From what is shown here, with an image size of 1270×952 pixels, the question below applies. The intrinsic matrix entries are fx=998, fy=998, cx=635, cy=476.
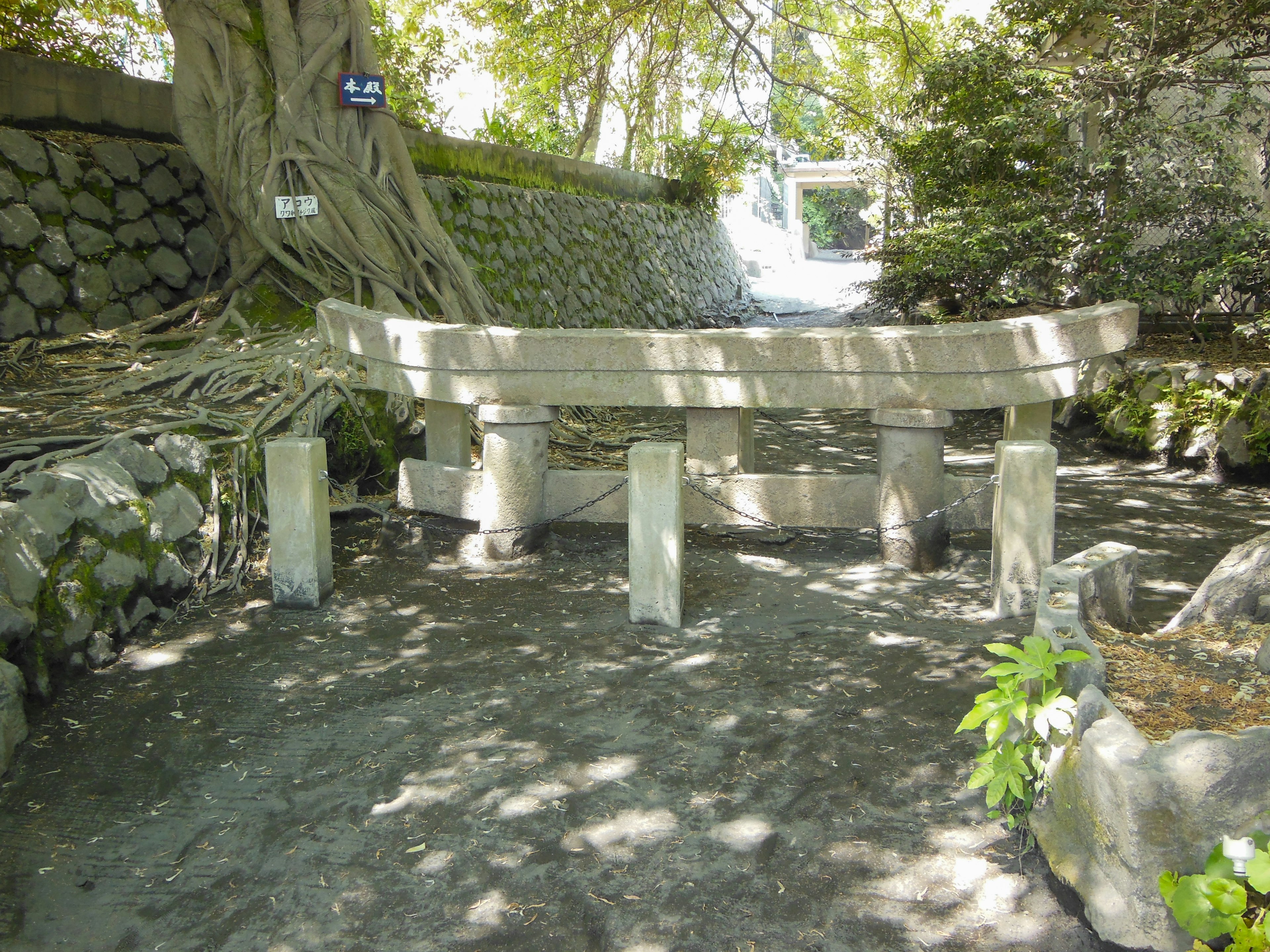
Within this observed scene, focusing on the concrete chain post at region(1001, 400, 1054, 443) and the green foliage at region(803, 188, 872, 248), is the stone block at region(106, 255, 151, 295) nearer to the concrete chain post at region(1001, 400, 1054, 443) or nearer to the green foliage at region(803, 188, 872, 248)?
the concrete chain post at region(1001, 400, 1054, 443)

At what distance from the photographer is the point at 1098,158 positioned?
8766 millimetres

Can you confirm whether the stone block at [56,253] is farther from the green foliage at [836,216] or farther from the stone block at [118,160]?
the green foliage at [836,216]

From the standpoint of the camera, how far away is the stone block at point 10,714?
3584mm

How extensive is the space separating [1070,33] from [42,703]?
10.7 metres

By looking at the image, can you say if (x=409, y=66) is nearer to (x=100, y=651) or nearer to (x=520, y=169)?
(x=520, y=169)

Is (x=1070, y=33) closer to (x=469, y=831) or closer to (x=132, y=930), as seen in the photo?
(x=469, y=831)

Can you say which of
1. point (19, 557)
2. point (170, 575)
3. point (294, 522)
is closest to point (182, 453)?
point (170, 575)

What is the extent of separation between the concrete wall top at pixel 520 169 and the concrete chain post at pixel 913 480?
6550mm

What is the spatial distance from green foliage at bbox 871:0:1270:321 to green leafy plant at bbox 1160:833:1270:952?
6935mm

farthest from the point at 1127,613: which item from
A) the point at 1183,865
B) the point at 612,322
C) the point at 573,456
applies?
the point at 612,322

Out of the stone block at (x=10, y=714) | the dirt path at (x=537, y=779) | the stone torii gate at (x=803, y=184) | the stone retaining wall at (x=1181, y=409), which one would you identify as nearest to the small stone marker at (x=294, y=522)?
the dirt path at (x=537, y=779)

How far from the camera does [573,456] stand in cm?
761

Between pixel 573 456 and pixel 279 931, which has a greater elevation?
pixel 573 456

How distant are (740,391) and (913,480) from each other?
41.2 inches
